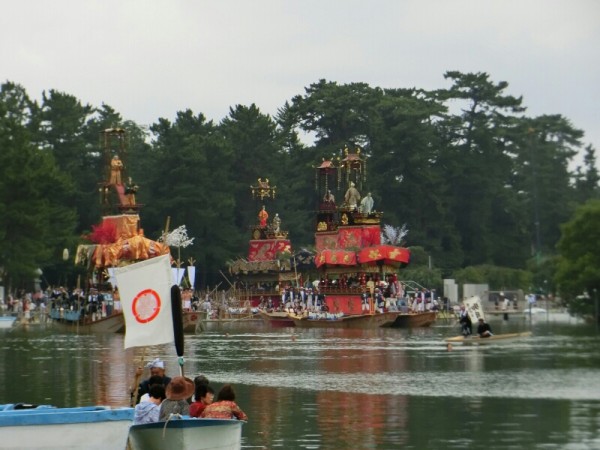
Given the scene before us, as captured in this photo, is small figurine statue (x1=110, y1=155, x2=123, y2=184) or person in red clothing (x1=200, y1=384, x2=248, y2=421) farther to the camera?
small figurine statue (x1=110, y1=155, x2=123, y2=184)

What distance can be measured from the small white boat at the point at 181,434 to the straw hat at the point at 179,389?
1.22 feet

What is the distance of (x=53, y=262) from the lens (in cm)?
→ 11088

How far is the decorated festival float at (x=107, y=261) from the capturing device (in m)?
85.6

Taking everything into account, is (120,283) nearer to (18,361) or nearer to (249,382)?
(249,382)

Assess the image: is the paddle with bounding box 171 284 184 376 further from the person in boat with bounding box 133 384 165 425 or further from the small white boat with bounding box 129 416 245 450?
the small white boat with bounding box 129 416 245 450

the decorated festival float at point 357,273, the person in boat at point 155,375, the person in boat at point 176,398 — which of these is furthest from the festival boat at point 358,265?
the person in boat at point 176,398

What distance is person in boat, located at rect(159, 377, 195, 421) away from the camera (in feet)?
73.2

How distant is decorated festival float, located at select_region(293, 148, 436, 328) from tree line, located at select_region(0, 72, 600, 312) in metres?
23.2

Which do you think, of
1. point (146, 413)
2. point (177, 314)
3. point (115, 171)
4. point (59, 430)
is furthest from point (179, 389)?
point (115, 171)

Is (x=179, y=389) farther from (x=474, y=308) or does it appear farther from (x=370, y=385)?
(x=474, y=308)

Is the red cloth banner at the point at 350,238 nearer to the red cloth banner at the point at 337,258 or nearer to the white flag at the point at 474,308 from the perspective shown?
the red cloth banner at the point at 337,258

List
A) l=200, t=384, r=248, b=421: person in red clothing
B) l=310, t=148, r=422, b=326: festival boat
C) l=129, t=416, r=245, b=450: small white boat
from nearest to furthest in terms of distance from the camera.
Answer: l=129, t=416, r=245, b=450: small white boat → l=200, t=384, r=248, b=421: person in red clothing → l=310, t=148, r=422, b=326: festival boat

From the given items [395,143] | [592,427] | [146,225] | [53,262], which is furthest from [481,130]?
[592,427]

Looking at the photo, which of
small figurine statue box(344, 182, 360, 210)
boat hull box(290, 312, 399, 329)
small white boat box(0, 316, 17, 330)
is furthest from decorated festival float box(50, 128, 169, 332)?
small figurine statue box(344, 182, 360, 210)
